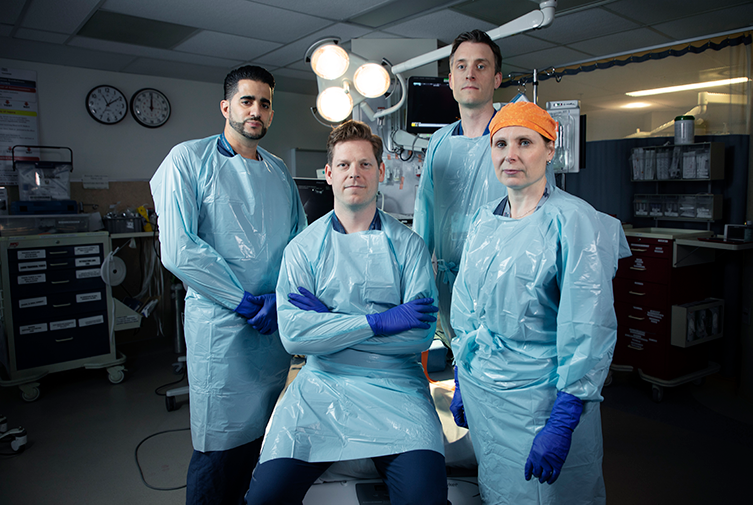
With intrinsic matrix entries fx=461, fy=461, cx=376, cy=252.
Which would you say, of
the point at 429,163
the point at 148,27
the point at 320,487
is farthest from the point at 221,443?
the point at 148,27

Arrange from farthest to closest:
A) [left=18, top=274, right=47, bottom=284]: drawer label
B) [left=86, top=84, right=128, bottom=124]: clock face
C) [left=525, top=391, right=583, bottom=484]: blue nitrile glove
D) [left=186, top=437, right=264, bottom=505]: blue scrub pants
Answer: [left=86, top=84, right=128, bottom=124]: clock face
[left=18, top=274, right=47, bottom=284]: drawer label
[left=186, top=437, right=264, bottom=505]: blue scrub pants
[left=525, top=391, right=583, bottom=484]: blue nitrile glove

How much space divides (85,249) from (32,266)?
34 cm

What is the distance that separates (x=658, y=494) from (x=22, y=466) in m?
3.22

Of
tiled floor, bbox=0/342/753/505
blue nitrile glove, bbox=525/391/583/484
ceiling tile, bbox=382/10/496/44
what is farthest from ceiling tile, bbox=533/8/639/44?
blue nitrile glove, bbox=525/391/583/484

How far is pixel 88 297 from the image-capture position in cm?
344

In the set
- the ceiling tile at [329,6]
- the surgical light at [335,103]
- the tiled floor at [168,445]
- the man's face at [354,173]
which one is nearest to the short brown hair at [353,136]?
the man's face at [354,173]

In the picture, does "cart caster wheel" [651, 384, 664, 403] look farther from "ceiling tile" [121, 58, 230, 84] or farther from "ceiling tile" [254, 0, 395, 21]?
"ceiling tile" [121, 58, 230, 84]

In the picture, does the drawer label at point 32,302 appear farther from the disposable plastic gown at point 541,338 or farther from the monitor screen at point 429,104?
the disposable plastic gown at point 541,338

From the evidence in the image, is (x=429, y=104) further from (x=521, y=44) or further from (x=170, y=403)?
(x=170, y=403)

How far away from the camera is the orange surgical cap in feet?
3.91

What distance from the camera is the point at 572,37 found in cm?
377

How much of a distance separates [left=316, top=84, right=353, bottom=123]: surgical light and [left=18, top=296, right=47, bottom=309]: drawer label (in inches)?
94.0

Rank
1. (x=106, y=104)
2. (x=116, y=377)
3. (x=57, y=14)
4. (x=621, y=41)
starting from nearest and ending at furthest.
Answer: (x=57, y=14), (x=116, y=377), (x=621, y=41), (x=106, y=104)

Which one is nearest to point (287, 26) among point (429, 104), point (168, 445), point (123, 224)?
point (429, 104)
